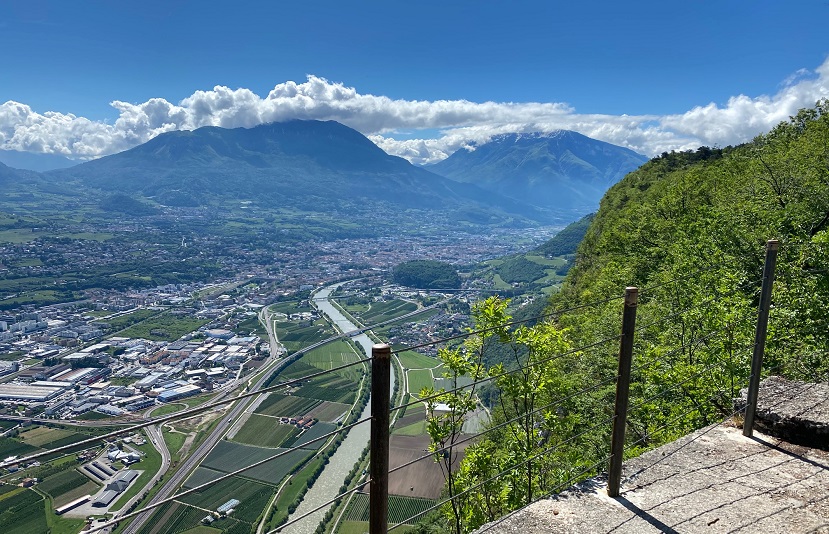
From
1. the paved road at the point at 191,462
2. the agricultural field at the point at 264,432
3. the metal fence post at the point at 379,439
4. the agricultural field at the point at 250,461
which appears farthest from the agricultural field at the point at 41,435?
the metal fence post at the point at 379,439

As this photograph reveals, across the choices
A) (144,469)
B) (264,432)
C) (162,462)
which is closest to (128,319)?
(264,432)

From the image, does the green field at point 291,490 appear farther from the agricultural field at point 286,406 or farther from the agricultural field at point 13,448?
the agricultural field at point 13,448

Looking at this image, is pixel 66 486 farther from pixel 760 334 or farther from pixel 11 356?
pixel 760 334

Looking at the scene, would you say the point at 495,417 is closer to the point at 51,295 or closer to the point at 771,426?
the point at 771,426

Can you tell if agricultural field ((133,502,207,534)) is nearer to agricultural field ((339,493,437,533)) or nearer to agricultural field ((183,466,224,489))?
agricultural field ((183,466,224,489))

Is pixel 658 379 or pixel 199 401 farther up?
pixel 658 379

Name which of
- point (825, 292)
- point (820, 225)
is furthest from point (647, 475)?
point (820, 225)
